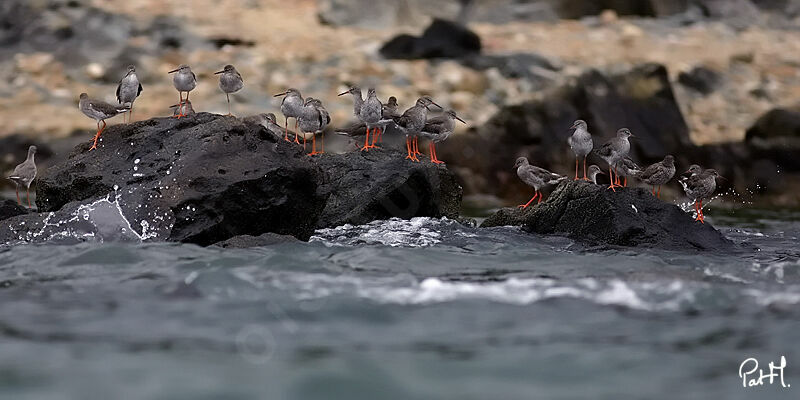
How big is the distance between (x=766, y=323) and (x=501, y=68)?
70.8 ft

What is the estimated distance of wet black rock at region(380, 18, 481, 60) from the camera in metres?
29.8

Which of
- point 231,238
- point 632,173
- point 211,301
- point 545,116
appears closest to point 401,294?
point 211,301

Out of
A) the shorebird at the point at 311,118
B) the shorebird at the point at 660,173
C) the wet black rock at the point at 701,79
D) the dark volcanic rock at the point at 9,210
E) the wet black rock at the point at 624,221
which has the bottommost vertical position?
the wet black rock at the point at 701,79

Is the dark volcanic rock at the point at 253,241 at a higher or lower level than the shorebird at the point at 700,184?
higher

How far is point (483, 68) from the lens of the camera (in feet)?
95.0

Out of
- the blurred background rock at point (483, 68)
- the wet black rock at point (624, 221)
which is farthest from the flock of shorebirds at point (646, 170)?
the blurred background rock at point (483, 68)

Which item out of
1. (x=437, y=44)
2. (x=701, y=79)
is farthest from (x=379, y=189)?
(x=701, y=79)

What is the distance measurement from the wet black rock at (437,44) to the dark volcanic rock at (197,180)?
692 inches

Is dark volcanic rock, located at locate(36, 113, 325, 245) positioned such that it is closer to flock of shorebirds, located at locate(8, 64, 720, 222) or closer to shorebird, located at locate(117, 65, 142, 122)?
flock of shorebirds, located at locate(8, 64, 720, 222)

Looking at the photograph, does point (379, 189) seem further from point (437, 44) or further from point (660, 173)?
point (437, 44)

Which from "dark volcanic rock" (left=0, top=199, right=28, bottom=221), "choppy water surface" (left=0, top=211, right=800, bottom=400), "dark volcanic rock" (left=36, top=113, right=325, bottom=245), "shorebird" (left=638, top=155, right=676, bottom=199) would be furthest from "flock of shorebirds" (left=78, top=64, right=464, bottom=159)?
"choppy water surface" (left=0, top=211, right=800, bottom=400)

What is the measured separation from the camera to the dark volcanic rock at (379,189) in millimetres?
13867

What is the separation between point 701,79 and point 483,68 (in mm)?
6733

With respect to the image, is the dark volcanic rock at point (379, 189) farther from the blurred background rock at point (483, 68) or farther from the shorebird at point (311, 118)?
the blurred background rock at point (483, 68)
